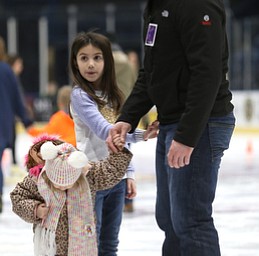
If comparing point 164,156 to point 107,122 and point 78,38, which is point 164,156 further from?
point 78,38

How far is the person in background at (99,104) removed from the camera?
353 centimetres

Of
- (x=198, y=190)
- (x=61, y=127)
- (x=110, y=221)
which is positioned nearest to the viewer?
(x=198, y=190)

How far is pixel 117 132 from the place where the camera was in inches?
126

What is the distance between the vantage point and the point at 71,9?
62.5 ft

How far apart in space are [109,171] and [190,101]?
62 centimetres

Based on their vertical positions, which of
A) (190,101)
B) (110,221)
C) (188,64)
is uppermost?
(188,64)

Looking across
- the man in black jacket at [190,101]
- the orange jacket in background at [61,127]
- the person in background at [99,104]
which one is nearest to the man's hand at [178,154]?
the man in black jacket at [190,101]

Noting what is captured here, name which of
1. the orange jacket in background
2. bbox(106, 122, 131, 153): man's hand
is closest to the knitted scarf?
bbox(106, 122, 131, 153): man's hand

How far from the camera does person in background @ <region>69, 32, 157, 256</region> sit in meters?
3.53

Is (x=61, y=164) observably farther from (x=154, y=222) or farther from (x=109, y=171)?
(x=154, y=222)

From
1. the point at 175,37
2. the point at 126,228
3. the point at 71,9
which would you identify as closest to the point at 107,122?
the point at 175,37

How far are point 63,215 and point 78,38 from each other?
0.83 m

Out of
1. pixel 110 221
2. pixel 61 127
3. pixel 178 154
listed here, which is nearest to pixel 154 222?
pixel 61 127

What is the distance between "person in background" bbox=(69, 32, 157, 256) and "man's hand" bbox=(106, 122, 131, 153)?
29cm
